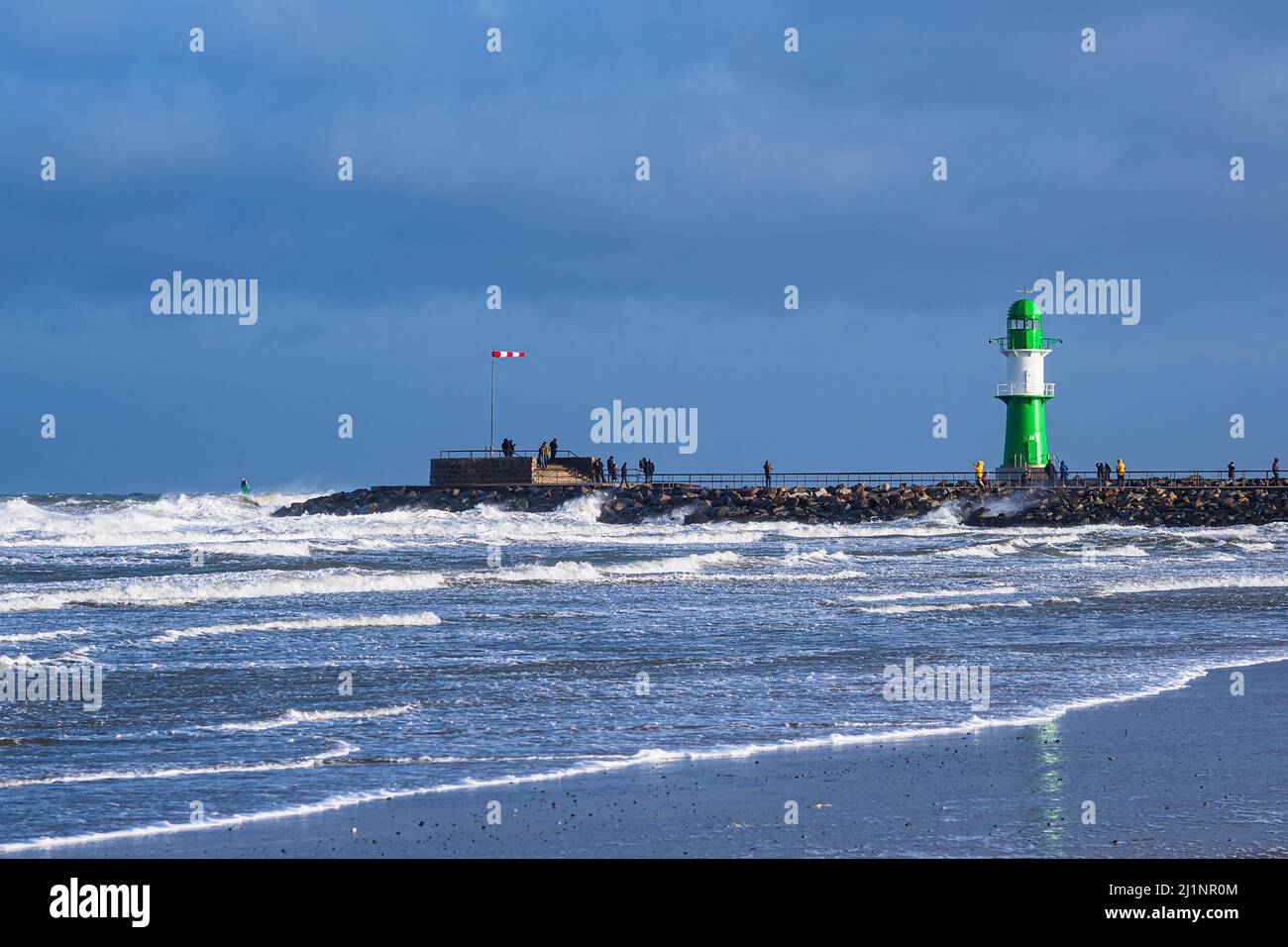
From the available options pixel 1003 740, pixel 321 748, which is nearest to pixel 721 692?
pixel 1003 740

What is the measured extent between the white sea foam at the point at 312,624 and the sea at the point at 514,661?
0.09 meters

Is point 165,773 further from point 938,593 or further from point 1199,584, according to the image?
point 1199,584

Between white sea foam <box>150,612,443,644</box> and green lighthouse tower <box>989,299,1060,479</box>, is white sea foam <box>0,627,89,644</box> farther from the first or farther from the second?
green lighthouse tower <box>989,299,1060,479</box>

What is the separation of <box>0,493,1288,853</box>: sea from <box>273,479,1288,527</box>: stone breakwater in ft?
66.9

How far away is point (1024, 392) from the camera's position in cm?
5681

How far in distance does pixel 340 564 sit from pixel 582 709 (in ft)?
67.3

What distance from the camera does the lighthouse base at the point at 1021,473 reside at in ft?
189

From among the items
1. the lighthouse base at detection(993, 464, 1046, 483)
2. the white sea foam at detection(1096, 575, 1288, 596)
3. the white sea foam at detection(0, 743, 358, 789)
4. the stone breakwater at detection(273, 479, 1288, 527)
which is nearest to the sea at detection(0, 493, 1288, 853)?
the white sea foam at detection(0, 743, 358, 789)

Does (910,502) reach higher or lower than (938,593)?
higher

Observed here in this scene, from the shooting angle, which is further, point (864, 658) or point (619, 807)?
point (864, 658)

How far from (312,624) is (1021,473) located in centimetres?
4432

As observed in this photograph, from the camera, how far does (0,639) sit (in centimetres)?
1609

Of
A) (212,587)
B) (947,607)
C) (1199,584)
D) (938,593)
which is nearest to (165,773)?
(947,607)
